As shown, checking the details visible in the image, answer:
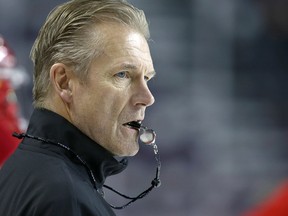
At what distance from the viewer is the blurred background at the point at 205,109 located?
338 centimetres

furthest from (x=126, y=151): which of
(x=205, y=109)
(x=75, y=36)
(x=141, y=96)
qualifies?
(x=205, y=109)

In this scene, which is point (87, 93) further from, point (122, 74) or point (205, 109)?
point (205, 109)

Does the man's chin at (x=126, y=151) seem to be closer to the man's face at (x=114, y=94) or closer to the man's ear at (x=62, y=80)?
the man's face at (x=114, y=94)

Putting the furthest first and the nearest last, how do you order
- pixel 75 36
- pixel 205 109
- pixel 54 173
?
pixel 205 109 < pixel 75 36 < pixel 54 173

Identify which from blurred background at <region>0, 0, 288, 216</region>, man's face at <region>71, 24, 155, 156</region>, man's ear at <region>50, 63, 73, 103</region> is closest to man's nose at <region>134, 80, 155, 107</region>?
man's face at <region>71, 24, 155, 156</region>

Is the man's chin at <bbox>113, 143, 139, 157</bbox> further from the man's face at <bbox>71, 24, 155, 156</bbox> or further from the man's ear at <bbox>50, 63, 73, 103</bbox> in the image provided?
the man's ear at <bbox>50, 63, 73, 103</bbox>

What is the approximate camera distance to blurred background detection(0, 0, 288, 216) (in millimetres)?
3377

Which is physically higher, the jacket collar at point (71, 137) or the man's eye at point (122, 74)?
the man's eye at point (122, 74)

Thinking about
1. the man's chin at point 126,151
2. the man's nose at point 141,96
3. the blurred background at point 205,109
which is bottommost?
the man's chin at point 126,151

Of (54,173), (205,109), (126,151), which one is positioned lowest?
(54,173)

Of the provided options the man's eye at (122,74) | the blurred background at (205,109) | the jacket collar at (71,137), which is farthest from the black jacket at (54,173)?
the blurred background at (205,109)

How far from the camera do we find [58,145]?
1053mm

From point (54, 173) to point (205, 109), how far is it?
251 centimetres

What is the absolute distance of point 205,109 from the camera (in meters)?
3.44
